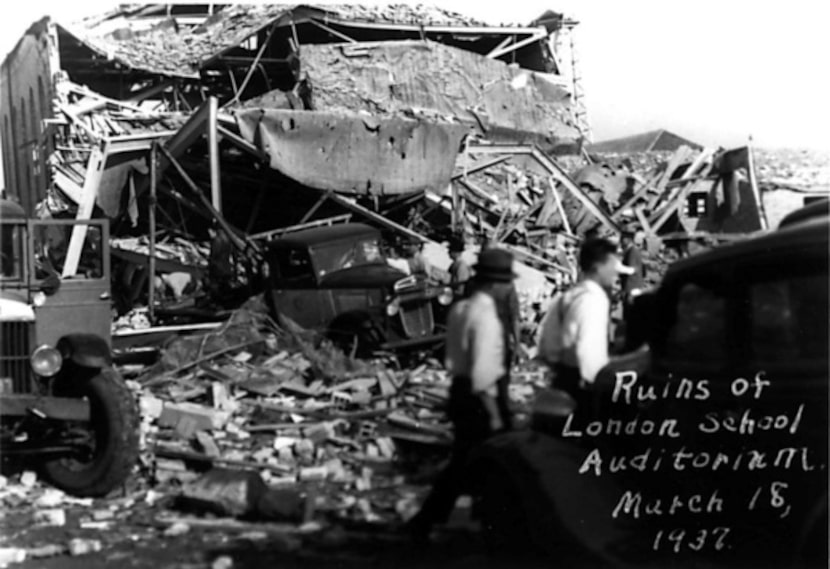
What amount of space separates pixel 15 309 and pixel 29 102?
3.36 feet

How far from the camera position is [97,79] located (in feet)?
11.6

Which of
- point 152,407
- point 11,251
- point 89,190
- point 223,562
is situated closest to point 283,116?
point 89,190

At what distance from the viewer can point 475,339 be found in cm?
262

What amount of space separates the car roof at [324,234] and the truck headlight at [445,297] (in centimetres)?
37

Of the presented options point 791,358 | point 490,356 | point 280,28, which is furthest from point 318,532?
point 280,28

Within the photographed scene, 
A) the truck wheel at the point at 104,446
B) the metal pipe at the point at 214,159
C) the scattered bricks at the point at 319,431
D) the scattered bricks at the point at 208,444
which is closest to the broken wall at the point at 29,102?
the metal pipe at the point at 214,159

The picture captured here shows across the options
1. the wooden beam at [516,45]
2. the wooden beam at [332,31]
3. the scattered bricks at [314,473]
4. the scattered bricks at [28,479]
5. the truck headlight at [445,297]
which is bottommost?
the scattered bricks at [28,479]

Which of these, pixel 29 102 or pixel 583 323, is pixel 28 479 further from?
pixel 583 323

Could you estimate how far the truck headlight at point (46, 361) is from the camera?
361 centimetres

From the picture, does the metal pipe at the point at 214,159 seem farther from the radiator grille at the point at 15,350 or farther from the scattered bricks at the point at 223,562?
the radiator grille at the point at 15,350

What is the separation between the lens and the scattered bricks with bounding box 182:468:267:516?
9.14 feet

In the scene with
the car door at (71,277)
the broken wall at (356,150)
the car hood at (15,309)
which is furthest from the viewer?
the car hood at (15,309)

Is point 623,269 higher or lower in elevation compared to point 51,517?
higher

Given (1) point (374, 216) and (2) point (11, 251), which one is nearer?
(1) point (374, 216)
